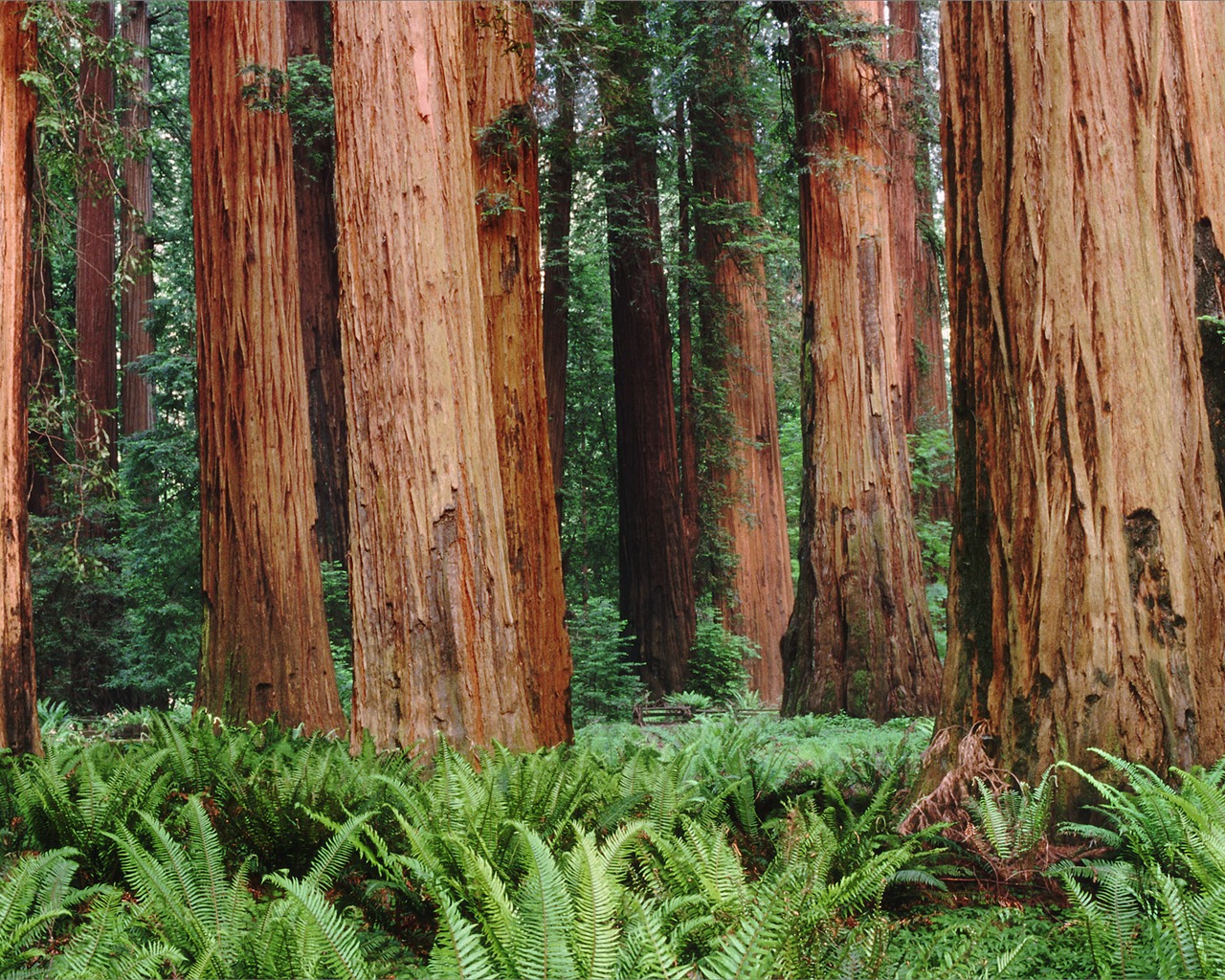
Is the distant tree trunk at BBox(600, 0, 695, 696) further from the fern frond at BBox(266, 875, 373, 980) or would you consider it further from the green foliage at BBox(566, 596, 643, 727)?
the fern frond at BBox(266, 875, 373, 980)

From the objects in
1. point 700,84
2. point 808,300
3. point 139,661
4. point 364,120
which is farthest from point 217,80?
point 139,661

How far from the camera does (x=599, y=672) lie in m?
12.8

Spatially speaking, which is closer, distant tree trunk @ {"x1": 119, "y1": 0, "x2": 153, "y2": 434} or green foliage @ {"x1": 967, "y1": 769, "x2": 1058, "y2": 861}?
green foliage @ {"x1": 967, "y1": 769, "x2": 1058, "y2": 861}

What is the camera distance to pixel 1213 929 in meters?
2.44

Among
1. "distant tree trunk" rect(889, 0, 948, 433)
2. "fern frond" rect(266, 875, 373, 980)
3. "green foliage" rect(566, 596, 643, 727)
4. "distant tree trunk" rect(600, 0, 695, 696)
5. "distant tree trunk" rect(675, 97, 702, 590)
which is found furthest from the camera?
"distant tree trunk" rect(675, 97, 702, 590)

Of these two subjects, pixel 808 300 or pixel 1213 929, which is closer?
pixel 1213 929

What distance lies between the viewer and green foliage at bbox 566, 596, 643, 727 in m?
12.5

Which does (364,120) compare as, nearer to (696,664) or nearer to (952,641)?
(952,641)

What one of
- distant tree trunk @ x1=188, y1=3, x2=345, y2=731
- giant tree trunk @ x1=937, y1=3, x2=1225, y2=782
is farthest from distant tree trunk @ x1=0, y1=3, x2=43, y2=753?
giant tree trunk @ x1=937, y1=3, x2=1225, y2=782

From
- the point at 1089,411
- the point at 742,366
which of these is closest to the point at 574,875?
the point at 1089,411

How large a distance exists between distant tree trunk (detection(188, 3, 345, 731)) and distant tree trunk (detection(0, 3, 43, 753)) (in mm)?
2116

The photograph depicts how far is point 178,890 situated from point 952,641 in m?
3.08

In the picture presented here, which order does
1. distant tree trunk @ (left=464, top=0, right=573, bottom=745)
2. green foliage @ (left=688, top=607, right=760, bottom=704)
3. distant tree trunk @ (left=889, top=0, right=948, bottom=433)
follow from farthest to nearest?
green foliage @ (left=688, top=607, right=760, bottom=704), distant tree trunk @ (left=889, top=0, right=948, bottom=433), distant tree trunk @ (left=464, top=0, right=573, bottom=745)

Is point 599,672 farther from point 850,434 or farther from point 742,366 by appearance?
point 742,366
